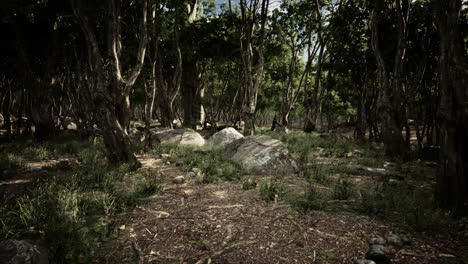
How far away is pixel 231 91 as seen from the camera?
1366 inches

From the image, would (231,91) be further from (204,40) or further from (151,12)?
(151,12)

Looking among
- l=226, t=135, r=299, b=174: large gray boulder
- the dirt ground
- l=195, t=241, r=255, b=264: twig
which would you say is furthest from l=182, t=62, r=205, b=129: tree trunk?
l=195, t=241, r=255, b=264: twig

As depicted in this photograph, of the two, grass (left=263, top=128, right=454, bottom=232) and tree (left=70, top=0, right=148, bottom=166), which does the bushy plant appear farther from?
grass (left=263, top=128, right=454, bottom=232)

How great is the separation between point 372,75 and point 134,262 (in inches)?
644

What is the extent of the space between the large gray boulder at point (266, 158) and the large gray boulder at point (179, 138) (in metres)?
3.71

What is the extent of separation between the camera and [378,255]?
2.55 m

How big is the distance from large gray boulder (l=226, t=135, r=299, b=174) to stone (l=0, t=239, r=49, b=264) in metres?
4.89

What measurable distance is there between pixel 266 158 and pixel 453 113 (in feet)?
13.6

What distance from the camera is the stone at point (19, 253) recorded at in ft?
6.64

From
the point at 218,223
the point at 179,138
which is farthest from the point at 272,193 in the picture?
A: the point at 179,138

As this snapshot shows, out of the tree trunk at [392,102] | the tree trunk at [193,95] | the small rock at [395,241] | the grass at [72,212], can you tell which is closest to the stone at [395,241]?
the small rock at [395,241]

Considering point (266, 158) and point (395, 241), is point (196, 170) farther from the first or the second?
point (395, 241)

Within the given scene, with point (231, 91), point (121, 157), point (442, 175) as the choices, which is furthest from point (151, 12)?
point (231, 91)

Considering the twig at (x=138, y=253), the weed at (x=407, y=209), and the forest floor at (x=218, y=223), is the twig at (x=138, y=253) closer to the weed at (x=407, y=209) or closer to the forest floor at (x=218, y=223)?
the forest floor at (x=218, y=223)
